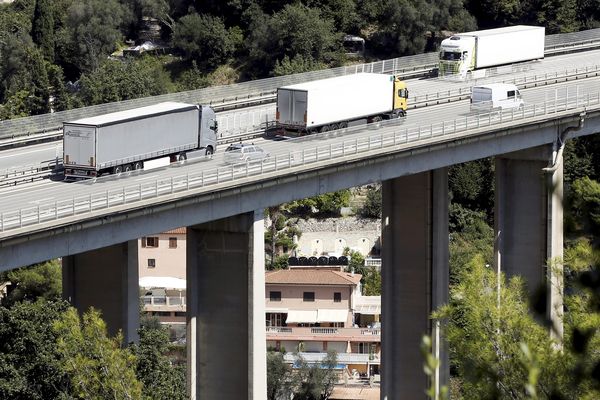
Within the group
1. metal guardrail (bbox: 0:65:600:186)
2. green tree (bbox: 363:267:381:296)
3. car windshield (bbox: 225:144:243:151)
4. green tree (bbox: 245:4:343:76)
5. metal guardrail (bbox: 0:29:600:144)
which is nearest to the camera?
car windshield (bbox: 225:144:243:151)

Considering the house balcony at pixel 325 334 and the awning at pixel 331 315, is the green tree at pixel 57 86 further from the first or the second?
the house balcony at pixel 325 334

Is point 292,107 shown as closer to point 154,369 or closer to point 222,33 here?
point 154,369

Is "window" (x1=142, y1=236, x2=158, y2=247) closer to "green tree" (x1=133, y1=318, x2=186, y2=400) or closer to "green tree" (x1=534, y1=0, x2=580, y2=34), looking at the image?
"green tree" (x1=534, y1=0, x2=580, y2=34)

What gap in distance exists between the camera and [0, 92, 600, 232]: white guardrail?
151 feet

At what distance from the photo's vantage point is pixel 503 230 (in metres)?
65.9

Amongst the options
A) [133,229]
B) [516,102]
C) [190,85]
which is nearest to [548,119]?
[516,102]

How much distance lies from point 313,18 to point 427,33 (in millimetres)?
7031

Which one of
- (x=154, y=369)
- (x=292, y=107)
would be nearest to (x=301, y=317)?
(x=292, y=107)

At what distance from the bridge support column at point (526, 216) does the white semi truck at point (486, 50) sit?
28.9 feet

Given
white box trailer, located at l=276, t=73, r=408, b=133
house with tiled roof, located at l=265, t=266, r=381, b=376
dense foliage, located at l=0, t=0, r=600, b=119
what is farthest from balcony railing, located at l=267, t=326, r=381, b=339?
dense foliage, located at l=0, t=0, r=600, b=119

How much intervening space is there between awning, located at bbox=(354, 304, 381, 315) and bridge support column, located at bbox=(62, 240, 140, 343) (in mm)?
31666

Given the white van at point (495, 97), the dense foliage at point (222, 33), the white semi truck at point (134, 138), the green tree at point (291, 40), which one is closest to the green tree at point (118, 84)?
the dense foliage at point (222, 33)

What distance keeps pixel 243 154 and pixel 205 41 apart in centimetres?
5858

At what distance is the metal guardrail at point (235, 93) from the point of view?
58.8 metres
